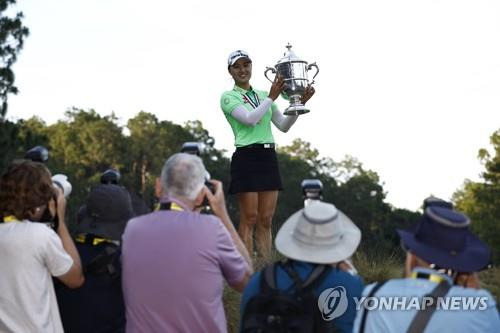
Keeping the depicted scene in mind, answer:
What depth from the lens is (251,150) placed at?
7.13 meters

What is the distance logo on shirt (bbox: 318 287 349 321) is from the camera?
3.67m

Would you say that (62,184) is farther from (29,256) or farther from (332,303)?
(332,303)

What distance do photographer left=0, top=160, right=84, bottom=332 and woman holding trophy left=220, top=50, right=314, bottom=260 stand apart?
2.97 m

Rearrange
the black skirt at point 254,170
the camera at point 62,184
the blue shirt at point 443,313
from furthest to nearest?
the black skirt at point 254,170, the camera at point 62,184, the blue shirt at point 443,313

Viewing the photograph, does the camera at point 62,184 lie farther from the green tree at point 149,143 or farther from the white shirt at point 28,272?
the green tree at point 149,143

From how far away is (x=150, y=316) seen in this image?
395 centimetres

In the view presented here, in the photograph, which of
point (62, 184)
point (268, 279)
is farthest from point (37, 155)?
point (268, 279)

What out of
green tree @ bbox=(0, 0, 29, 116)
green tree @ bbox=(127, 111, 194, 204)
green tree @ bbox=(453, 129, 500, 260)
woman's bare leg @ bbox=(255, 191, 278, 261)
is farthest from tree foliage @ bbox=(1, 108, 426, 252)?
woman's bare leg @ bbox=(255, 191, 278, 261)

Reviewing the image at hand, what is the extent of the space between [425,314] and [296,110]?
13.9 feet

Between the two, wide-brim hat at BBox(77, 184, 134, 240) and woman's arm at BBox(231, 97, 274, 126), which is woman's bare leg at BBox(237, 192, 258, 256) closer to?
woman's arm at BBox(231, 97, 274, 126)

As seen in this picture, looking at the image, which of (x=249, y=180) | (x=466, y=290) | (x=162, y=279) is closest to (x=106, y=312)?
(x=162, y=279)

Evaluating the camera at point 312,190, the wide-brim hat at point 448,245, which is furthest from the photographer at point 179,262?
the wide-brim hat at point 448,245

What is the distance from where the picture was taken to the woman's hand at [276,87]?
682 cm

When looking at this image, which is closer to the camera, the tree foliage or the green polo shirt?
the green polo shirt
